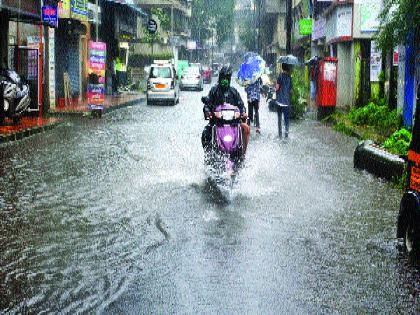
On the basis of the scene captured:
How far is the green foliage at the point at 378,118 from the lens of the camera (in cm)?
2203

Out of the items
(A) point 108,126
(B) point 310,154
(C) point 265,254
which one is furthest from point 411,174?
(A) point 108,126

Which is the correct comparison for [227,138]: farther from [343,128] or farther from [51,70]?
[51,70]

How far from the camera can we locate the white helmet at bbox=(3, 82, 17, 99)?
21.8 metres

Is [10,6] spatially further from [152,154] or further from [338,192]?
[338,192]

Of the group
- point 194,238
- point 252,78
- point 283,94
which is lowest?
point 194,238

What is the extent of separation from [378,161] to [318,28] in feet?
104

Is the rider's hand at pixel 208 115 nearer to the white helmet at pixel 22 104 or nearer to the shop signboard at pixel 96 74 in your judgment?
the white helmet at pixel 22 104

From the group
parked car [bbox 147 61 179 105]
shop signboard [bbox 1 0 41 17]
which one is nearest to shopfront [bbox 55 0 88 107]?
parked car [bbox 147 61 179 105]

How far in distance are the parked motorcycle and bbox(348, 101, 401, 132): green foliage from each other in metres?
9.58

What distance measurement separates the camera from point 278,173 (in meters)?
13.6

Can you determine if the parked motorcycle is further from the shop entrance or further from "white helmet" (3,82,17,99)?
the shop entrance

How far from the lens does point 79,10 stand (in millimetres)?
36438

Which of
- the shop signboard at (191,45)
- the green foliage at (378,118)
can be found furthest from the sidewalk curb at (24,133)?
the shop signboard at (191,45)

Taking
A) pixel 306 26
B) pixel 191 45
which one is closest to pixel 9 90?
pixel 306 26
